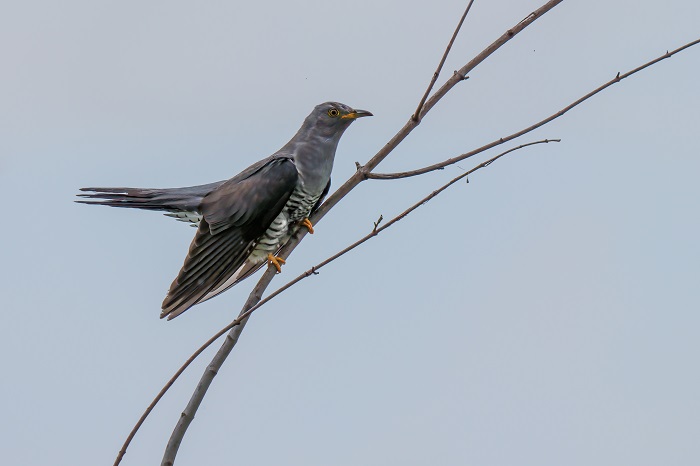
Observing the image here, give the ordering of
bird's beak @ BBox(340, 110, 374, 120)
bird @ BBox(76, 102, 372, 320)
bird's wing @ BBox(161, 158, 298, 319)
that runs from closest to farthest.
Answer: bird's wing @ BBox(161, 158, 298, 319)
bird @ BBox(76, 102, 372, 320)
bird's beak @ BBox(340, 110, 374, 120)

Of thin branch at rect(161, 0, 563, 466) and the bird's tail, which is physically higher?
the bird's tail

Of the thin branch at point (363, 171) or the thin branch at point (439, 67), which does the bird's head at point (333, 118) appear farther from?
the thin branch at point (439, 67)

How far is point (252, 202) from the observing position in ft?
18.3

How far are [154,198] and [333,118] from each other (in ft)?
3.92

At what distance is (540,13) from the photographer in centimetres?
351

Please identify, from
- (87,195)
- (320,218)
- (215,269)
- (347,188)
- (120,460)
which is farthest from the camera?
(87,195)

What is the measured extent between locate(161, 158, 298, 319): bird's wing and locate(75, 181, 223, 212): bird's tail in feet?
0.29

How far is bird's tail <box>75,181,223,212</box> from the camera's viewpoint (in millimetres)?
5738

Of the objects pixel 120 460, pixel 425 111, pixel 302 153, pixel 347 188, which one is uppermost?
pixel 302 153

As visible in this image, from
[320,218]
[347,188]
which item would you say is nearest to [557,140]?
[347,188]

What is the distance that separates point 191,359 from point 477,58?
1540 mm

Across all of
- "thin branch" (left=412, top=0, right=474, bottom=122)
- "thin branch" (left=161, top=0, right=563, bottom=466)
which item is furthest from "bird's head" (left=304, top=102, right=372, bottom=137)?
"thin branch" (left=412, top=0, right=474, bottom=122)

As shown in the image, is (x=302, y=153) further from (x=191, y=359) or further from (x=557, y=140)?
(x=191, y=359)

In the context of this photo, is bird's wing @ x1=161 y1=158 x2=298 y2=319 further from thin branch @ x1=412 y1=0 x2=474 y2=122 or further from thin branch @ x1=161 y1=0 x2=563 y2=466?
thin branch @ x1=412 y1=0 x2=474 y2=122
